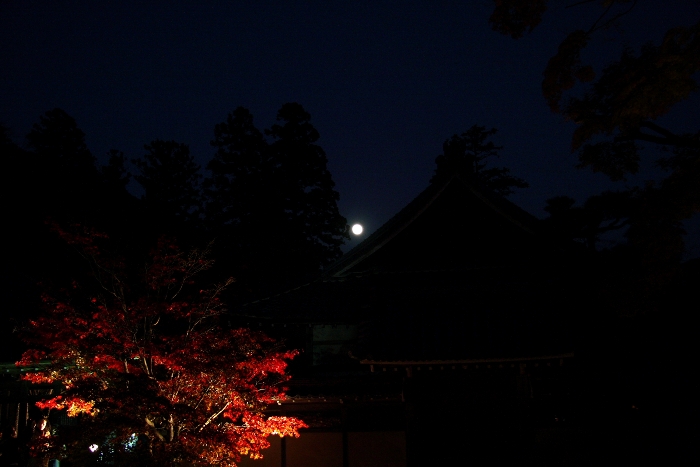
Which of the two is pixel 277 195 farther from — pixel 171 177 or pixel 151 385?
pixel 151 385

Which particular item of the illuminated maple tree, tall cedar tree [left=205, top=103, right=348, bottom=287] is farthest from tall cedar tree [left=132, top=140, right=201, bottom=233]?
the illuminated maple tree

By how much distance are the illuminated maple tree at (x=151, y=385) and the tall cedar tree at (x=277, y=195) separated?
1902 cm

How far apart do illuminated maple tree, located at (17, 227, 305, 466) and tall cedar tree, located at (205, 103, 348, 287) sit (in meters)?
19.0

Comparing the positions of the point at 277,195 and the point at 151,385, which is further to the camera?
the point at 277,195

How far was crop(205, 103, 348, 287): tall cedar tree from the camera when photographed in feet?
100

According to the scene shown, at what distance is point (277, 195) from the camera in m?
31.5

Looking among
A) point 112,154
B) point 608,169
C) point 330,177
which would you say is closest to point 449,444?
point 608,169

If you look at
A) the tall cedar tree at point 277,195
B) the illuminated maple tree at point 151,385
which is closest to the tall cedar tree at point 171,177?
the tall cedar tree at point 277,195


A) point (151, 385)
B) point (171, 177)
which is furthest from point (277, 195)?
point (151, 385)

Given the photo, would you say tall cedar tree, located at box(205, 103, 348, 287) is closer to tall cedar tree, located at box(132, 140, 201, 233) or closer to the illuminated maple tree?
tall cedar tree, located at box(132, 140, 201, 233)

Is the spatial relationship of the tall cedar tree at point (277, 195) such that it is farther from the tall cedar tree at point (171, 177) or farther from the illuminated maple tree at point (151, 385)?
Result: the illuminated maple tree at point (151, 385)

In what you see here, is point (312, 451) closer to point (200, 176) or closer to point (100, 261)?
point (100, 261)

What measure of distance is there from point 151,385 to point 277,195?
22440mm

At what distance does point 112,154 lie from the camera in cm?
3206
